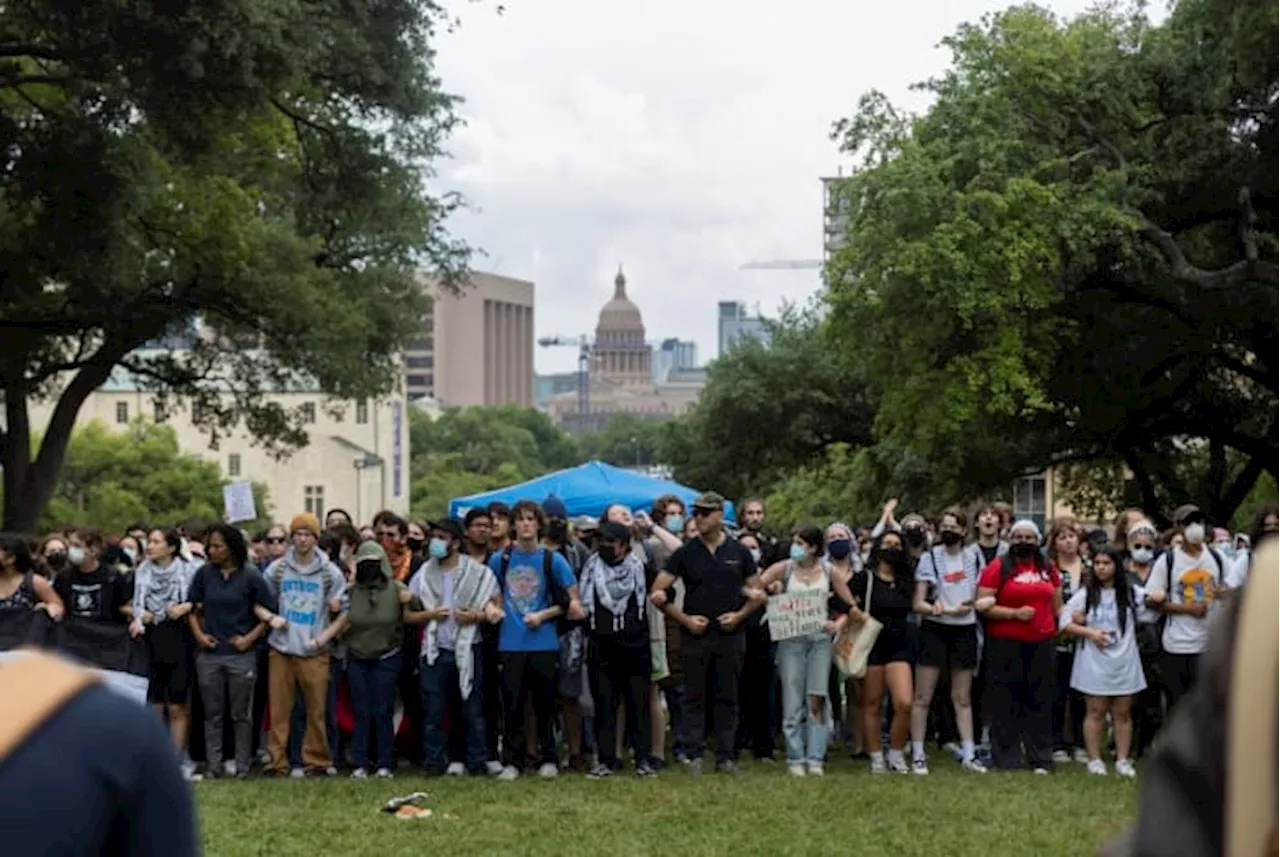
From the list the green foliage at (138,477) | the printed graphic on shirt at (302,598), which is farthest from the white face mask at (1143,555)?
the green foliage at (138,477)

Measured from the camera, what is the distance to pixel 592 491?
2392cm

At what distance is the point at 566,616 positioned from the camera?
15.6 m

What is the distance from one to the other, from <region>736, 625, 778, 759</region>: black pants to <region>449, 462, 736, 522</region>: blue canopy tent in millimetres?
6430

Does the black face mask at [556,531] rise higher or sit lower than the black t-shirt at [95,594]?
higher

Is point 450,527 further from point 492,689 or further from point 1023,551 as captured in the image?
point 1023,551

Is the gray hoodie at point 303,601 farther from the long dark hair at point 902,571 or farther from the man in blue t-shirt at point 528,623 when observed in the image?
the long dark hair at point 902,571

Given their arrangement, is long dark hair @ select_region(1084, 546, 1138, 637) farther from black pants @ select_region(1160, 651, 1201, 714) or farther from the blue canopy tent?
the blue canopy tent

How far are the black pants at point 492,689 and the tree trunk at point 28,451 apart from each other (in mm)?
23647

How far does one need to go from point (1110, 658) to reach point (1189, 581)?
2.79 ft

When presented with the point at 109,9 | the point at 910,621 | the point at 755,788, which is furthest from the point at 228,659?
the point at 109,9

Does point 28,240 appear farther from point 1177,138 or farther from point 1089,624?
point 1177,138

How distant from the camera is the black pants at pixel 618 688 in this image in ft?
51.2

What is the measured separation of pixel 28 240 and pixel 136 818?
27.4 meters

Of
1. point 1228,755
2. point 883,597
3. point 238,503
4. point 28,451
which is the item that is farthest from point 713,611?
point 28,451
